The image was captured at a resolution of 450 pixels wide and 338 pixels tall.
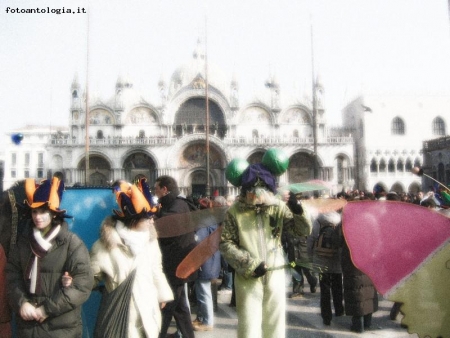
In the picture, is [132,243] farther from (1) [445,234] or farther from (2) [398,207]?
(1) [445,234]

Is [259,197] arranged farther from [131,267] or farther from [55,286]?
[55,286]

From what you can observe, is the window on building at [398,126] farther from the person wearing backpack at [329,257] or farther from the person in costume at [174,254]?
the person in costume at [174,254]

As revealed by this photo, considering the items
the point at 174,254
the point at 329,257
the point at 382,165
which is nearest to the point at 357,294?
the point at 329,257

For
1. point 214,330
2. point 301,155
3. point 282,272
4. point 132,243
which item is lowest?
point 214,330

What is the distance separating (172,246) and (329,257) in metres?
2.40

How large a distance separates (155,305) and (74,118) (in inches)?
1398

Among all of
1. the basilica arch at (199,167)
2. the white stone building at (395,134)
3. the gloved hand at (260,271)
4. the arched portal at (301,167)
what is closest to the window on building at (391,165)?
the white stone building at (395,134)

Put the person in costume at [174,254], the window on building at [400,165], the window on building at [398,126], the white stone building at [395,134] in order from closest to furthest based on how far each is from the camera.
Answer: the person in costume at [174,254] < the white stone building at [395,134] < the window on building at [400,165] < the window on building at [398,126]

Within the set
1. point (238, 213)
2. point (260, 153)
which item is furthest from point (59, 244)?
point (260, 153)

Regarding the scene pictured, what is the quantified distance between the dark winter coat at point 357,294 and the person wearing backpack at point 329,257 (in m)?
0.32

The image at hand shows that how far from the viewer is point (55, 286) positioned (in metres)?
3.37

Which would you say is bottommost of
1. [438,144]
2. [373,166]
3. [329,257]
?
[329,257]

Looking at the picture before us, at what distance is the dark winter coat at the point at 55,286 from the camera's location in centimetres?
327

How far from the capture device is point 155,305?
3738 mm
